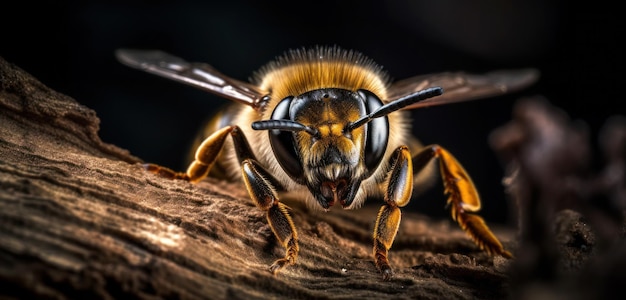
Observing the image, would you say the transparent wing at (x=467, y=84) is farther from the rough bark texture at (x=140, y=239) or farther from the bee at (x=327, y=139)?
the rough bark texture at (x=140, y=239)

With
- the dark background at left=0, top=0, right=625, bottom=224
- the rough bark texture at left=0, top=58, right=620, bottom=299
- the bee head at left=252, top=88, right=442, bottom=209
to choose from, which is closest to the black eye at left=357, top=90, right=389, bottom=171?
the bee head at left=252, top=88, right=442, bottom=209

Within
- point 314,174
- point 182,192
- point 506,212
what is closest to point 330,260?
point 314,174

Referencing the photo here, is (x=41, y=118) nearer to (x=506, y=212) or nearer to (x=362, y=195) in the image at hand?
(x=362, y=195)

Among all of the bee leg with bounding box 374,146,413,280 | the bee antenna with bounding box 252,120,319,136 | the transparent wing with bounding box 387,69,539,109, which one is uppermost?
the transparent wing with bounding box 387,69,539,109

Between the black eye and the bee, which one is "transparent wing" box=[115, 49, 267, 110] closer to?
the bee

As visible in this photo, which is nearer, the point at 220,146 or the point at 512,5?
the point at 220,146

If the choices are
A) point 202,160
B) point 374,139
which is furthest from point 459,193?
point 202,160

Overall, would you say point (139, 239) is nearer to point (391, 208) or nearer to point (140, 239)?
point (140, 239)
